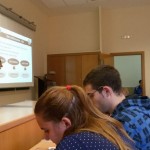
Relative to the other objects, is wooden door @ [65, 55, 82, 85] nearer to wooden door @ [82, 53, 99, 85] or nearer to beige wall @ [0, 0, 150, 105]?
wooden door @ [82, 53, 99, 85]

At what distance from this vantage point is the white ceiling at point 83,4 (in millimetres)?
5207

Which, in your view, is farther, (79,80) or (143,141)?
(79,80)

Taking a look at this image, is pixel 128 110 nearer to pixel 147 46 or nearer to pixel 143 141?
pixel 143 141

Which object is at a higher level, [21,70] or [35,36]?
[35,36]

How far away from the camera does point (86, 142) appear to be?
84 cm

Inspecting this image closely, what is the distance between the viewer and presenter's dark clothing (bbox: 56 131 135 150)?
2.74 feet

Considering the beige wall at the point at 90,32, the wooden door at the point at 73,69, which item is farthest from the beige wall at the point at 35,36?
the wooden door at the point at 73,69

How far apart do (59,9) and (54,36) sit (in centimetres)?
67

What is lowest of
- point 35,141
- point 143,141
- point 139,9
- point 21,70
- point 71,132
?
point 35,141

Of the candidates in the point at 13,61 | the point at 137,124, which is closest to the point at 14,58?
the point at 13,61

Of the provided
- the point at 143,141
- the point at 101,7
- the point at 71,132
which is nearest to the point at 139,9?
the point at 101,7

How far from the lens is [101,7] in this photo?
5.61m

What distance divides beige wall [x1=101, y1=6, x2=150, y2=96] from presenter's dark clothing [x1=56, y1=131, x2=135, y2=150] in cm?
488

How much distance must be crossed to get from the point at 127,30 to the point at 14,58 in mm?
2750
